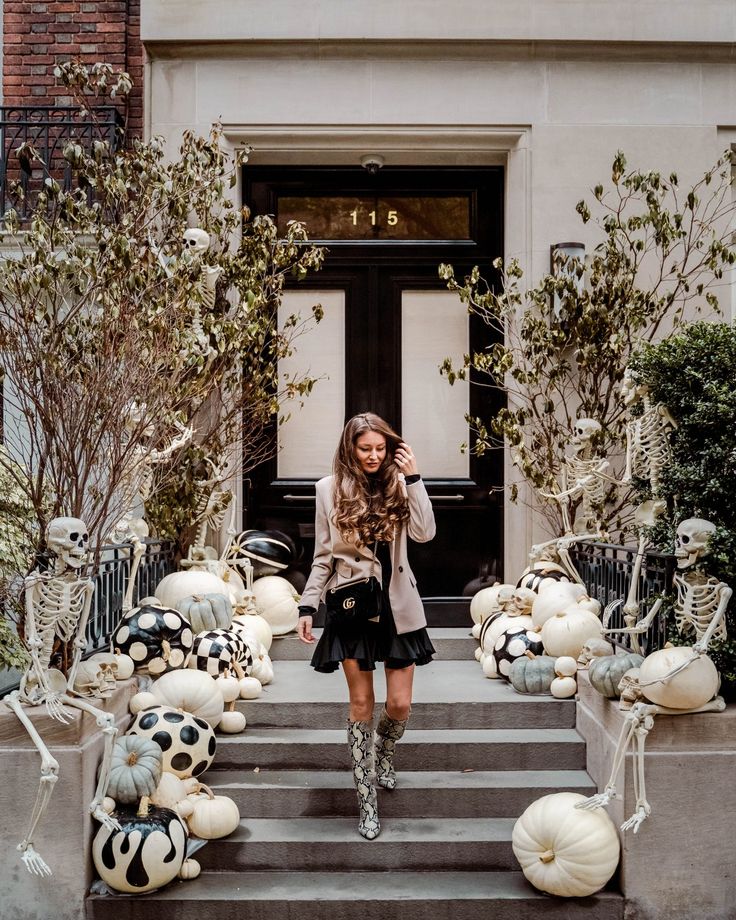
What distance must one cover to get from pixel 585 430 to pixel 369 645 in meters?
2.75

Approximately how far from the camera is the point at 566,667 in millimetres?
6016

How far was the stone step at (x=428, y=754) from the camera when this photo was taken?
5.63 meters

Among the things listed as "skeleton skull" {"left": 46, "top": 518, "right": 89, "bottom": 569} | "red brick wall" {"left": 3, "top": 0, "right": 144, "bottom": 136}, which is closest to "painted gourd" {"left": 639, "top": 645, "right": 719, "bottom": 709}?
"skeleton skull" {"left": 46, "top": 518, "right": 89, "bottom": 569}

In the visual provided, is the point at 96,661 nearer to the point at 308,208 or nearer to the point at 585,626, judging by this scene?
the point at 585,626

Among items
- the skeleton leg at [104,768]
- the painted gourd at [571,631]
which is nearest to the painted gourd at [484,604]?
the painted gourd at [571,631]

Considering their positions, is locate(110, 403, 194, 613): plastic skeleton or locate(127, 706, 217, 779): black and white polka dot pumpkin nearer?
locate(127, 706, 217, 779): black and white polka dot pumpkin

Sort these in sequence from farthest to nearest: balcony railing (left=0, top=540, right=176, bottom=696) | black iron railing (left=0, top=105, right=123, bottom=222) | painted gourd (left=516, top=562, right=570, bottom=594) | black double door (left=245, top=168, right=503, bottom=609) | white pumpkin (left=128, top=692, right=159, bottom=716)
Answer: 1. black double door (left=245, top=168, right=503, bottom=609)
2. black iron railing (left=0, top=105, right=123, bottom=222)
3. painted gourd (left=516, top=562, right=570, bottom=594)
4. balcony railing (left=0, top=540, right=176, bottom=696)
5. white pumpkin (left=128, top=692, right=159, bottom=716)

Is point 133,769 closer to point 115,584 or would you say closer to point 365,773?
point 365,773

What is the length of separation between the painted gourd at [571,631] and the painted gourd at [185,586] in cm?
220

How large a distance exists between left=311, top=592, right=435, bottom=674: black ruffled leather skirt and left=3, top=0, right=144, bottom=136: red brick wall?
5.38 m

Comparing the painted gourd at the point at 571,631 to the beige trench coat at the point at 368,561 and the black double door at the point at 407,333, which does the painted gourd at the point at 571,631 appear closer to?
the beige trench coat at the point at 368,561

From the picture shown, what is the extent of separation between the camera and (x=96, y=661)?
5.29 metres

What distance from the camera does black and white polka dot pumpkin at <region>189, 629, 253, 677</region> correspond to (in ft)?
19.3

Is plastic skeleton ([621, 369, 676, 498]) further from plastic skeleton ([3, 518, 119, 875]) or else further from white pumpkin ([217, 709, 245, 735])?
plastic skeleton ([3, 518, 119, 875])
